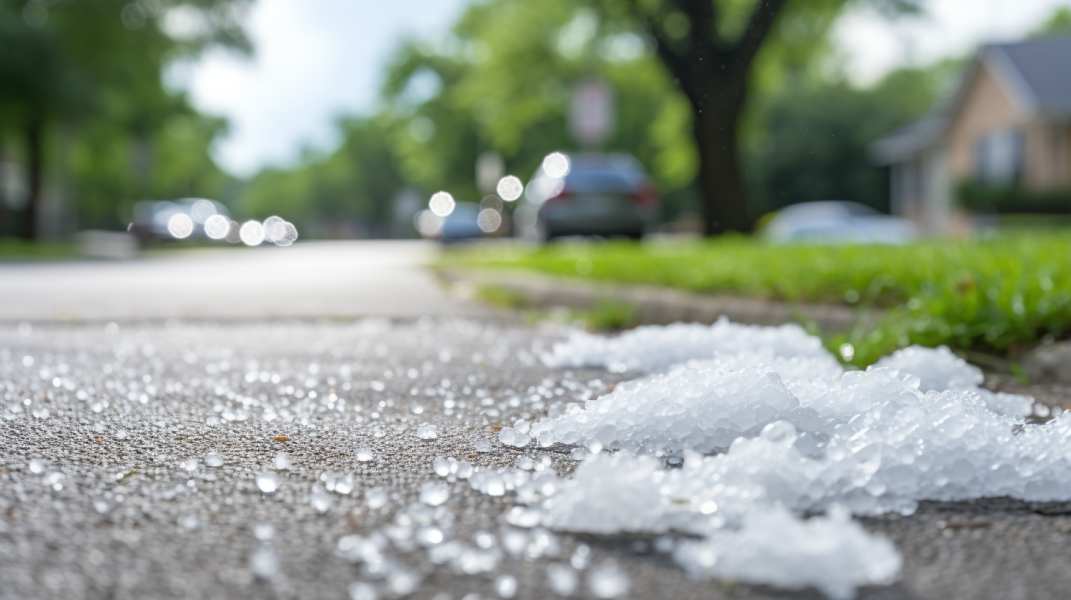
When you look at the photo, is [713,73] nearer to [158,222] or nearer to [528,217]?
[528,217]

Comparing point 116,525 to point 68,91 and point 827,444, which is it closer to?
point 827,444

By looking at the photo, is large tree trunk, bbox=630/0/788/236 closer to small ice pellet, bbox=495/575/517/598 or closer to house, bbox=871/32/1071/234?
small ice pellet, bbox=495/575/517/598

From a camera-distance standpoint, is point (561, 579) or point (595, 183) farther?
point (595, 183)

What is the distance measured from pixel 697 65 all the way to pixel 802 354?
753 centimetres

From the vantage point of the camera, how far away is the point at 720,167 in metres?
11.3

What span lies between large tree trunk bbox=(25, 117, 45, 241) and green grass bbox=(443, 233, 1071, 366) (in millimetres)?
20498

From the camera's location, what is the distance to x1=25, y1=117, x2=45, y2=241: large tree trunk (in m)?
22.5

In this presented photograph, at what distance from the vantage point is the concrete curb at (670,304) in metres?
3.68

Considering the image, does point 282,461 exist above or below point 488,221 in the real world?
above

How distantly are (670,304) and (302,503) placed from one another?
308 cm

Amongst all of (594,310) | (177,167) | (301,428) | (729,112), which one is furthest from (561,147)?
(301,428)

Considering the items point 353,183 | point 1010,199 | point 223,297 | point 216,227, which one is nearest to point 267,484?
point 223,297

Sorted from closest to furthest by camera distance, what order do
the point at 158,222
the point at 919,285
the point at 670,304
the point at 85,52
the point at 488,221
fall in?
the point at 919,285 < the point at 670,304 < the point at 85,52 < the point at 488,221 < the point at 158,222

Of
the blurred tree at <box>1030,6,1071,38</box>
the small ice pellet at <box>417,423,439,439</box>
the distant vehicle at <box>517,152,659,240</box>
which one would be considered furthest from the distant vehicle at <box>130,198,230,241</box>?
the blurred tree at <box>1030,6,1071,38</box>
